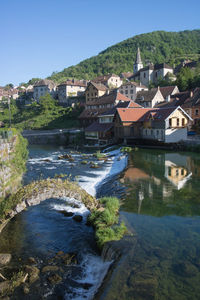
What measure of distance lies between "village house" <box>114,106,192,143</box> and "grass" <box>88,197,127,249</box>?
2580 cm

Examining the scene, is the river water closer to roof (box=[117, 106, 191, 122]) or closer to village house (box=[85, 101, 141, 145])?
roof (box=[117, 106, 191, 122])

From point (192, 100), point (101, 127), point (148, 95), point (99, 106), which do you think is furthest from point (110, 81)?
point (192, 100)

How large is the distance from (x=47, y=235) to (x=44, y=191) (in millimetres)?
3223

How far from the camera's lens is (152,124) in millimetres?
40312

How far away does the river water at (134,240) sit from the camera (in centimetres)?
824

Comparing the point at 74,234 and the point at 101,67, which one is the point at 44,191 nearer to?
the point at 74,234

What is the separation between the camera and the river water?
27.0ft

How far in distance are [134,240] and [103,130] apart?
3708 cm

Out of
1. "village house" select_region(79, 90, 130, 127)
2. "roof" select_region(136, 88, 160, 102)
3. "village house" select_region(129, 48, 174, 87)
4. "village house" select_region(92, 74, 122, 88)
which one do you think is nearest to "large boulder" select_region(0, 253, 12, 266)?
"village house" select_region(79, 90, 130, 127)

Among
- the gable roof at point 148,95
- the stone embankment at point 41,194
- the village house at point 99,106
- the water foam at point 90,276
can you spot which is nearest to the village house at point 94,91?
the village house at point 99,106

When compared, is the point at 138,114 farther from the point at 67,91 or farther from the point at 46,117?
the point at 67,91

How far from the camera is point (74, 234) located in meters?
12.5

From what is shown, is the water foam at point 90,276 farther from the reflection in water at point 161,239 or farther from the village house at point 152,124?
the village house at point 152,124

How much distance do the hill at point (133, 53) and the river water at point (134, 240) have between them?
12448cm
